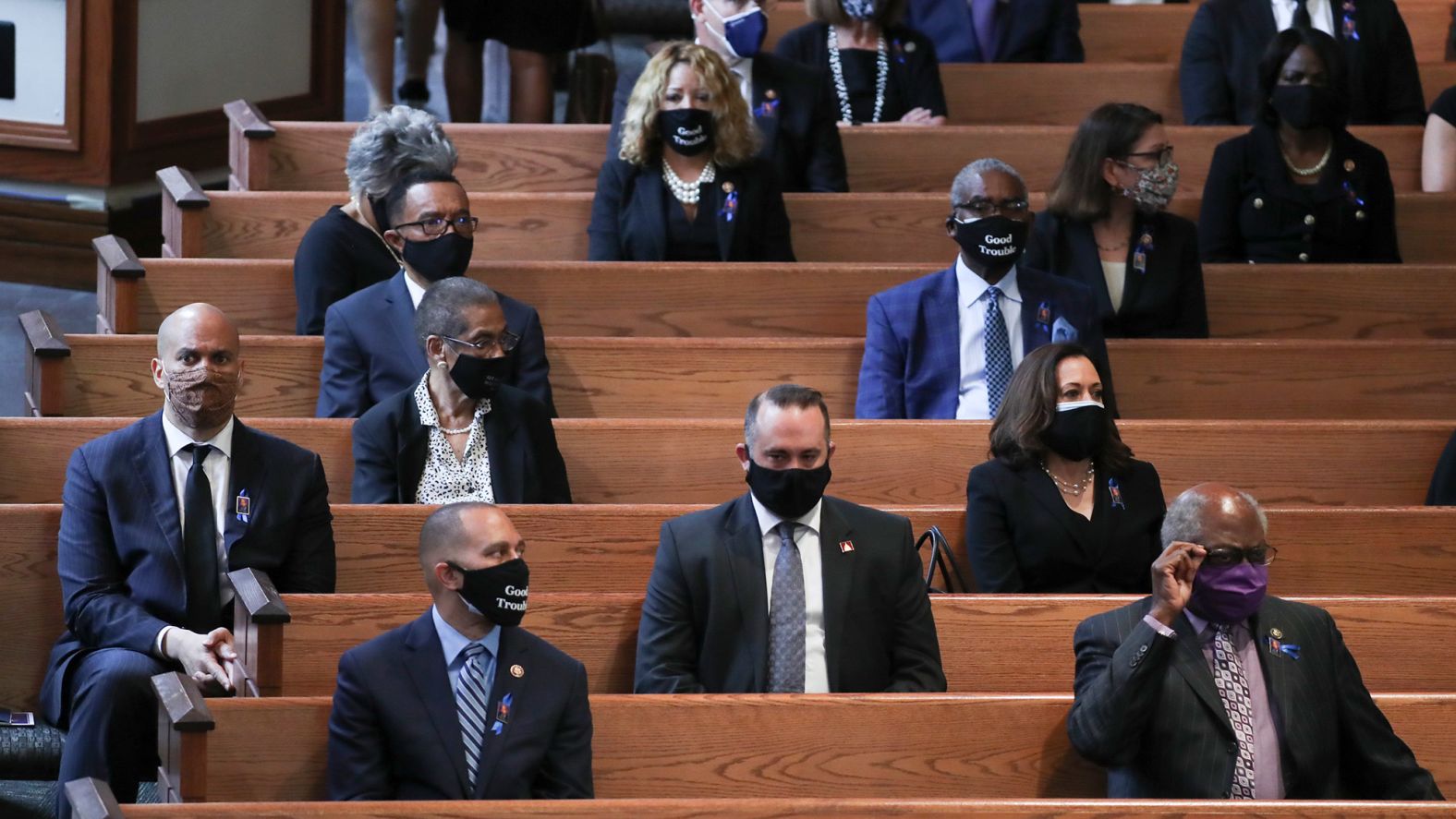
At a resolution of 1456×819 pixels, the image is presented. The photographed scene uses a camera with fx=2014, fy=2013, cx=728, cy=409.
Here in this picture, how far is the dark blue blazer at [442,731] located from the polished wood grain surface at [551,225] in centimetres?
213

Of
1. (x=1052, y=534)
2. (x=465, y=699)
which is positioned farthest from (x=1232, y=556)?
(x=465, y=699)

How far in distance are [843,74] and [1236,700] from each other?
109 inches

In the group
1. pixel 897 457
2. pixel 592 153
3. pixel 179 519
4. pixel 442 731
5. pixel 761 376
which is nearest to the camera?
pixel 442 731

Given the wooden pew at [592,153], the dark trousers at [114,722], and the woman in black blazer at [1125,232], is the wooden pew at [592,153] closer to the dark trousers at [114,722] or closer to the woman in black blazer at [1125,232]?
the woman in black blazer at [1125,232]

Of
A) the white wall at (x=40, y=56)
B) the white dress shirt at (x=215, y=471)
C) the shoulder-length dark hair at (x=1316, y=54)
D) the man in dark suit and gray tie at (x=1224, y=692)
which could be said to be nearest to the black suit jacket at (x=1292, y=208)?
the shoulder-length dark hair at (x=1316, y=54)

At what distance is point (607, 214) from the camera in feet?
15.8

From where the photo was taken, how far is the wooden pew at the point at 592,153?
5.30 m

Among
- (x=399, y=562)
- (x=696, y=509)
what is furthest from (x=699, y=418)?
(x=399, y=562)

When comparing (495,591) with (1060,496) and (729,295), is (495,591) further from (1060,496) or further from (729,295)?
(729,295)

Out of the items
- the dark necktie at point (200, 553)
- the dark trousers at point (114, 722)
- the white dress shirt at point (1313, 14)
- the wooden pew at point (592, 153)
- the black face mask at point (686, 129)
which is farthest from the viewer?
the white dress shirt at point (1313, 14)

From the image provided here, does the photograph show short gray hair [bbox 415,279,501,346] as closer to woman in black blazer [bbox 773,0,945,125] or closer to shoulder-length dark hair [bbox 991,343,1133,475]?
shoulder-length dark hair [bbox 991,343,1133,475]

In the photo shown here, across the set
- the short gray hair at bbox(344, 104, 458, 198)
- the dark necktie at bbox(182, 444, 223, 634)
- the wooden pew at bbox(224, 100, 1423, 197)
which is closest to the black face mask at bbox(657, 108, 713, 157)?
the short gray hair at bbox(344, 104, 458, 198)

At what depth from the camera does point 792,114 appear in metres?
5.05

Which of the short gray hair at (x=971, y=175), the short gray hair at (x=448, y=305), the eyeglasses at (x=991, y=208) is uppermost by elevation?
the short gray hair at (x=971, y=175)
